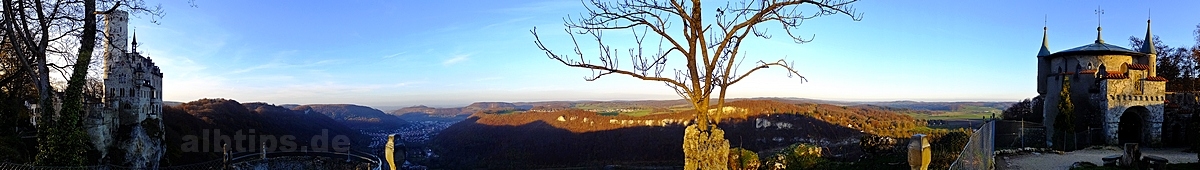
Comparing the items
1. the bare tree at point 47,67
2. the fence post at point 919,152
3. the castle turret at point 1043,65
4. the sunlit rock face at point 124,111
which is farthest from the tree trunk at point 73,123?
the castle turret at point 1043,65

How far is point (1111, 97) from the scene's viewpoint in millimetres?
18688

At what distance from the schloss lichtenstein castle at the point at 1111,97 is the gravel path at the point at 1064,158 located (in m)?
1.03

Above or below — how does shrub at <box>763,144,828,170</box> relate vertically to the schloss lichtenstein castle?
below

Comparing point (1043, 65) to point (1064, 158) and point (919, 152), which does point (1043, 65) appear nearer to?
point (1064, 158)

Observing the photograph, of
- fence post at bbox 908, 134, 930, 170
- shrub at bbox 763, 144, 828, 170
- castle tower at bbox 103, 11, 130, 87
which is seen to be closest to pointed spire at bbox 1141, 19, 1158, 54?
shrub at bbox 763, 144, 828, 170

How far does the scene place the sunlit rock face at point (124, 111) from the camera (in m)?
20.3

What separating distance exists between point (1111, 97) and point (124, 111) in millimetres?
34356

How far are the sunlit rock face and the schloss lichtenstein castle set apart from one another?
98.2 feet

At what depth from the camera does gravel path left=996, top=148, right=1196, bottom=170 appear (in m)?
13.7

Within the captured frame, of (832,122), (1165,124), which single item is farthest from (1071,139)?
(832,122)

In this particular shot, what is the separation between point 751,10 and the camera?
511cm

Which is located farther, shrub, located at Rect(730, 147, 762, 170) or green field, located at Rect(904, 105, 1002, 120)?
green field, located at Rect(904, 105, 1002, 120)

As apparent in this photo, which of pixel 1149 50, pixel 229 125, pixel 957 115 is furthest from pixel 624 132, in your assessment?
pixel 1149 50

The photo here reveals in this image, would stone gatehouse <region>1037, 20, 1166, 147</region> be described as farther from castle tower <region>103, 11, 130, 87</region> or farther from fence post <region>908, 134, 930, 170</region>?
castle tower <region>103, 11, 130, 87</region>
